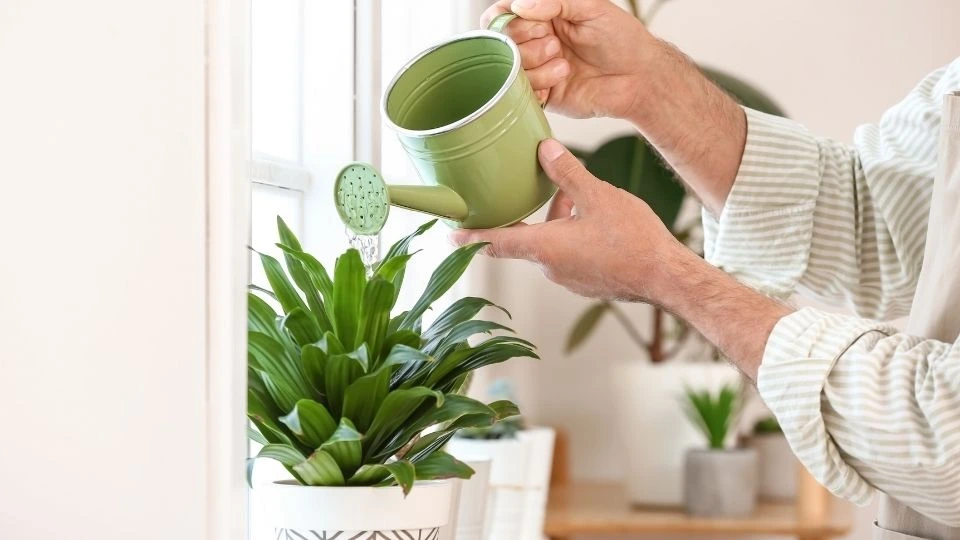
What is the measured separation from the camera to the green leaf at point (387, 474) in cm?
73

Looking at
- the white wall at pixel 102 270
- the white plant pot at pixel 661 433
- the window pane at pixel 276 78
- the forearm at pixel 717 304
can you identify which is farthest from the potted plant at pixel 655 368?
the white wall at pixel 102 270

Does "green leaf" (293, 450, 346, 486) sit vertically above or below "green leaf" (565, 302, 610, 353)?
above

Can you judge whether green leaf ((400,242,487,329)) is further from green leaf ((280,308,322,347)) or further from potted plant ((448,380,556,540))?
potted plant ((448,380,556,540))

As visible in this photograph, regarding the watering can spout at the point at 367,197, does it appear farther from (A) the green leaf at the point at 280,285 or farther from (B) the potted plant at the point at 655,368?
(B) the potted plant at the point at 655,368

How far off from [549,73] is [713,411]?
133cm

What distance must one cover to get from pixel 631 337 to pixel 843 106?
798 mm

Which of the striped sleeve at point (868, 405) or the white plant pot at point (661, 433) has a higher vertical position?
the striped sleeve at point (868, 405)

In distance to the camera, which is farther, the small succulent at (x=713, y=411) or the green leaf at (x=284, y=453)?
the small succulent at (x=713, y=411)

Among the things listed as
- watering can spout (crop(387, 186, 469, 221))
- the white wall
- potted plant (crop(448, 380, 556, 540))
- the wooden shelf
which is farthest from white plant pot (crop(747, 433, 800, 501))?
the white wall

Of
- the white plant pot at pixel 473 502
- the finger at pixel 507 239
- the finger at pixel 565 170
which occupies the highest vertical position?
the finger at pixel 565 170

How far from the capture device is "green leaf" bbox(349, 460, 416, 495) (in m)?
0.73

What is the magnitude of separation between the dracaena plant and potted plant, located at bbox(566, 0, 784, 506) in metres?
1.52

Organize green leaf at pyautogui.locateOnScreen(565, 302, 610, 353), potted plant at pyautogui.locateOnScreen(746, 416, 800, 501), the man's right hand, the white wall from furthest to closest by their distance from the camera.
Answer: green leaf at pyautogui.locateOnScreen(565, 302, 610, 353) < potted plant at pyautogui.locateOnScreen(746, 416, 800, 501) < the man's right hand < the white wall

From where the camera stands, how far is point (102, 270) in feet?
1.97
